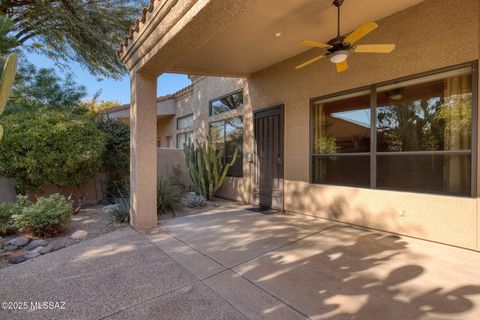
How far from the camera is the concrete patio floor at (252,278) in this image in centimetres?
211

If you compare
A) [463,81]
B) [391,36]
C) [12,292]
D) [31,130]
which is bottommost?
[12,292]

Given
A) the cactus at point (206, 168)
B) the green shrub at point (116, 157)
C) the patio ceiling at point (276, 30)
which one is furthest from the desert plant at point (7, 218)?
the patio ceiling at point (276, 30)

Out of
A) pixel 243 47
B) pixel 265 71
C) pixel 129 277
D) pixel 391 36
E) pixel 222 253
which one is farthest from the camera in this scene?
pixel 265 71

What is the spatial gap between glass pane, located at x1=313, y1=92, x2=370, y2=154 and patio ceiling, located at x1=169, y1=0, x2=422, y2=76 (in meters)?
1.25

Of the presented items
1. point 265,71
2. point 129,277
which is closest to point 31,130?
point 129,277

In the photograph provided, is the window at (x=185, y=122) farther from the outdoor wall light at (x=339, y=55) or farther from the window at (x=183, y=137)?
the outdoor wall light at (x=339, y=55)

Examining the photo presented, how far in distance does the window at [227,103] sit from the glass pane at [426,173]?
13.6 feet

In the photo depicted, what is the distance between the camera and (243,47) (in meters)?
4.83

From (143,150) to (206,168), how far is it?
103 inches

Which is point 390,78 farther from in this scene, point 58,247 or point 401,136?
point 58,247

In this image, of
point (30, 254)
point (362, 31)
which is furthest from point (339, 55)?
point (30, 254)

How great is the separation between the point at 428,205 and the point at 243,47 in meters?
4.15

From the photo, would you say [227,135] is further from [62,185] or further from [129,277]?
[129,277]

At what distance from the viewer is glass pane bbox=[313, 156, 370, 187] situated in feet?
14.6
